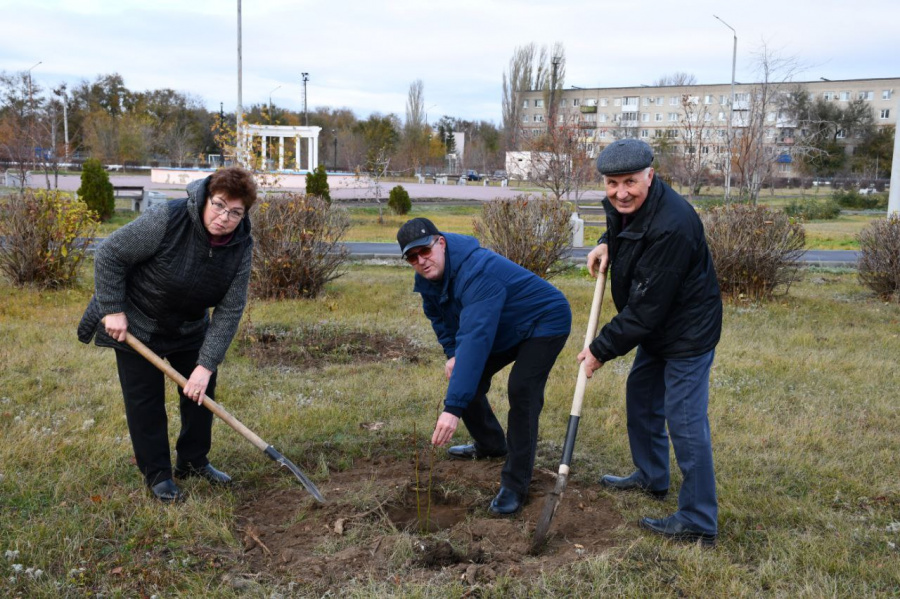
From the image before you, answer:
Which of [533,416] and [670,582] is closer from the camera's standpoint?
[670,582]

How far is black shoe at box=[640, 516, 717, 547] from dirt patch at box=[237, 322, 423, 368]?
358 cm

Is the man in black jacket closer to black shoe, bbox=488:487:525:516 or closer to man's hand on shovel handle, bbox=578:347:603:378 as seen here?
man's hand on shovel handle, bbox=578:347:603:378

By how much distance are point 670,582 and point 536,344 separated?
1194mm

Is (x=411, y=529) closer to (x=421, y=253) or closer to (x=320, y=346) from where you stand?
(x=421, y=253)

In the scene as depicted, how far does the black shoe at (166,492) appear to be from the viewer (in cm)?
382

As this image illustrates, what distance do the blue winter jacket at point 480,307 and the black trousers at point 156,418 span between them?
131 cm

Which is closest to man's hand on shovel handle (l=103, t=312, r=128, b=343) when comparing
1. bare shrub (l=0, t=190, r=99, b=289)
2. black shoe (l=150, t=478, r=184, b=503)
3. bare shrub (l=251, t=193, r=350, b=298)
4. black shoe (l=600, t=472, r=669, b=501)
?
black shoe (l=150, t=478, r=184, b=503)

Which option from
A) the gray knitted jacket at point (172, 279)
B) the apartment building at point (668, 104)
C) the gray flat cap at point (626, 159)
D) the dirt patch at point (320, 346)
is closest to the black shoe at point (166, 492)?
the gray knitted jacket at point (172, 279)

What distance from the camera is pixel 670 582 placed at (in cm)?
316

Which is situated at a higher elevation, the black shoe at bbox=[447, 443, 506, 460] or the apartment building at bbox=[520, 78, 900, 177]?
the apartment building at bbox=[520, 78, 900, 177]

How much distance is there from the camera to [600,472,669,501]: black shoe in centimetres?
409

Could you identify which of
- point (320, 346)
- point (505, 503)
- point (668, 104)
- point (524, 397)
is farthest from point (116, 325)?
point (668, 104)

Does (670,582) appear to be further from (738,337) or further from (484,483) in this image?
(738,337)

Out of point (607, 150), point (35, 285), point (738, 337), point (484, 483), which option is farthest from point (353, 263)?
point (607, 150)
